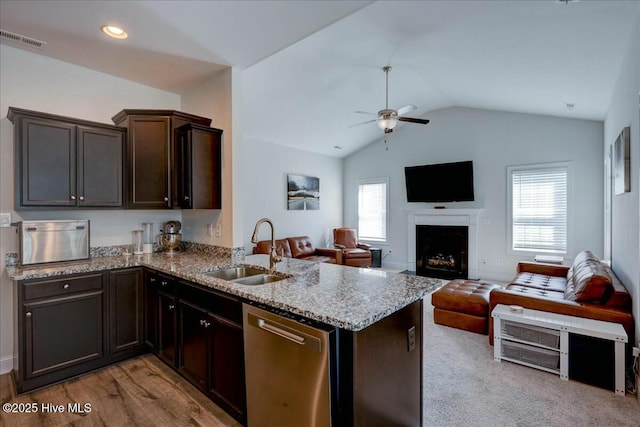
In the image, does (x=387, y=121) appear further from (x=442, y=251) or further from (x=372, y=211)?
→ (x=372, y=211)

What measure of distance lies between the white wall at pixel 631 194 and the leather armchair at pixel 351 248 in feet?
12.9

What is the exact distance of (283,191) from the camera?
21.6ft

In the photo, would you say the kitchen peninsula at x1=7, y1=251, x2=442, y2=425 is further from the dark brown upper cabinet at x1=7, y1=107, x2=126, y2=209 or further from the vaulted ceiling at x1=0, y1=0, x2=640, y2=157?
the vaulted ceiling at x1=0, y1=0, x2=640, y2=157

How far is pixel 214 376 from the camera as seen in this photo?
207 cm

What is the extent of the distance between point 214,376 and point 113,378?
113 cm

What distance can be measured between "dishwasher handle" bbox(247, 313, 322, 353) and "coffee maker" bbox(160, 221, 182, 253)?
207cm

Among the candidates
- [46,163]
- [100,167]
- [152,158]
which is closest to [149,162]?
[152,158]

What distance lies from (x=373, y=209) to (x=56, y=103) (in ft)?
20.4

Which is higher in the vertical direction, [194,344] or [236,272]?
[236,272]

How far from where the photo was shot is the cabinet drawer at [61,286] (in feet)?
7.54

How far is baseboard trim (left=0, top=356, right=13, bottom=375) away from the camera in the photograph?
2.62 meters

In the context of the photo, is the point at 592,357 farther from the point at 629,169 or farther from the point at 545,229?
the point at 545,229

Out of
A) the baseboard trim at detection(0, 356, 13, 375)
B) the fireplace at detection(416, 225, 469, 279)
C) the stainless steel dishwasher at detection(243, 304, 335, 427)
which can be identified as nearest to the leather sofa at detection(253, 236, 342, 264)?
the fireplace at detection(416, 225, 469, 279)

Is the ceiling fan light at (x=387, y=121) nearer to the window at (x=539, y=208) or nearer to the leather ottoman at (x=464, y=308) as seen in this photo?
the leather ottoman at (x=464, y=308)
